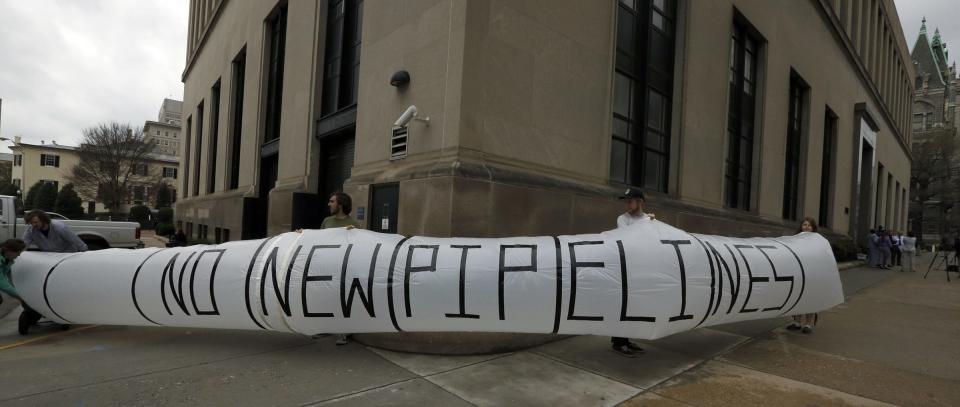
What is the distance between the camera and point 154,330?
224 inches

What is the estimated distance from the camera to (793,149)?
17.5 meters

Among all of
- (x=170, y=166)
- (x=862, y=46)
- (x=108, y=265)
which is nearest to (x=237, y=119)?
(x=108, y=265)

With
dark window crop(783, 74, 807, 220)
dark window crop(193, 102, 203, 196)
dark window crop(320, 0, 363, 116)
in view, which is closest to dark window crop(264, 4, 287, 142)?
dark window crop(320, 0, 363, 116)

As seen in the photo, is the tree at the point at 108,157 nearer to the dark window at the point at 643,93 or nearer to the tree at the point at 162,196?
the tree at the point at 162,196

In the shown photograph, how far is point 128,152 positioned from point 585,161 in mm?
55869

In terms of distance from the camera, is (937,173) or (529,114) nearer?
(529,114)

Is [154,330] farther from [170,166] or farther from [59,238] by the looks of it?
[170,166]

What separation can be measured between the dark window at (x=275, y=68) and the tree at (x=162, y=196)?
55495mm

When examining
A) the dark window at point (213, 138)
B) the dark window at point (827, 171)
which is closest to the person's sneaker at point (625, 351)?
the dark window at point (827, 171)

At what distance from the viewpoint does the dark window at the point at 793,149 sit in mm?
17062

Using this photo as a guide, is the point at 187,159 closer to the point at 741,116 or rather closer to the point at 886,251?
the point at 741,116

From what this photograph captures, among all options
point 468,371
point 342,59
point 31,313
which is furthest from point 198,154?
point 468,371

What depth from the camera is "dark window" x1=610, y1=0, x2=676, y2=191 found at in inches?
358

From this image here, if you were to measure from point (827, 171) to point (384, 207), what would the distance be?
22.9 metres
